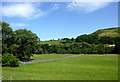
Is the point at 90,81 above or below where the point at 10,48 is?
below

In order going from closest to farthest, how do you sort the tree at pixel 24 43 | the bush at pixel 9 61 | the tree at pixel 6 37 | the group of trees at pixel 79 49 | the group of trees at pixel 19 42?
the bush at pixel 9 61, the tree at pixel 6 37, the group of trees at pixel 19 42, the tree at pixel 24 43, the group of trees at pixel 79 49

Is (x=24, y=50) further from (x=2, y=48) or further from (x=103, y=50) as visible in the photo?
(x=103, y=50)

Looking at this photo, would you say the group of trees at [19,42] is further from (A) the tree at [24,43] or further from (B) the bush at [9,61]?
(B) the bush at [9,61]

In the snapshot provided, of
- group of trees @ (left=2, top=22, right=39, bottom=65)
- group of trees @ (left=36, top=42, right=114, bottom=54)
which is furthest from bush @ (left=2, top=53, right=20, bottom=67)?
group of trees @ (left=36, top=42, right=114, bottom=54)

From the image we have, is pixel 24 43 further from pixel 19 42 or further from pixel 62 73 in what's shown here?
pixel 62 73

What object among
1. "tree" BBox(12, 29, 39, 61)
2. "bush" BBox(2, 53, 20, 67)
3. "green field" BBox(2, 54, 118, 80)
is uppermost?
"tree" BBox(12, 29, 39, 61)

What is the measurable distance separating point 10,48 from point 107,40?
292ft

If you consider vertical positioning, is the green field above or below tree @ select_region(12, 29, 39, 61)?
below

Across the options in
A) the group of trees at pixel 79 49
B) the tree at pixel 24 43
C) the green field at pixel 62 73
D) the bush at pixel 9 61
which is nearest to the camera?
the green field at pixel 62 73

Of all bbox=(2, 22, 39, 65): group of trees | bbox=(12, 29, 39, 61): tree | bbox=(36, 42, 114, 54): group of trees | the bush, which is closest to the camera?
the bush

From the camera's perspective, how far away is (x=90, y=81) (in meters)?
13.1

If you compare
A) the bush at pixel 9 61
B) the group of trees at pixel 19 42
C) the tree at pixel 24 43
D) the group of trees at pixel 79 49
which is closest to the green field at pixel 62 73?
the bush at pixel 9 61

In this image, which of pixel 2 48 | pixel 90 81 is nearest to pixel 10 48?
pixel 2 48

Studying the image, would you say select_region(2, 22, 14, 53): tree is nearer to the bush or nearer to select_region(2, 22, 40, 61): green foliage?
select_region(2, 22, 40, 61): green foliage
